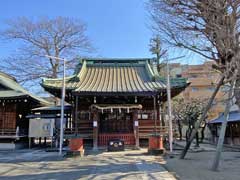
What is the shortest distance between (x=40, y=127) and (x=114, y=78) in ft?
23.4

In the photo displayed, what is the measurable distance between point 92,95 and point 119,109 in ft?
7.12

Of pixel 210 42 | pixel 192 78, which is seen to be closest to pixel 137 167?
pixel 210 42

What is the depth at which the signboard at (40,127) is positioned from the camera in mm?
22366

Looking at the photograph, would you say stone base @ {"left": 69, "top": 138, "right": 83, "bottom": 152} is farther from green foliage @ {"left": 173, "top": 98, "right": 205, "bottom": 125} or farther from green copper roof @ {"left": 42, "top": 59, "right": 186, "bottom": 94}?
green foliage @ {"left": 173, "top": 98, "right": 205, "bottom": 125}

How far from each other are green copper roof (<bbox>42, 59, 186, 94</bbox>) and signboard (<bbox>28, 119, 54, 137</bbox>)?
11.1ft

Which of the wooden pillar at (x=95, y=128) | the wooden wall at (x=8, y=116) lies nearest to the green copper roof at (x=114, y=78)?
the wooden pillar at (x=95, y=128)

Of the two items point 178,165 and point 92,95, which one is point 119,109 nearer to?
point 92,95

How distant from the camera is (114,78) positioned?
23.0 meters

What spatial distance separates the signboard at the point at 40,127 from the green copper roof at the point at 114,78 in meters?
3.39

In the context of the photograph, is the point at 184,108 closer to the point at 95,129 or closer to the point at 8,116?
the point at 95,129

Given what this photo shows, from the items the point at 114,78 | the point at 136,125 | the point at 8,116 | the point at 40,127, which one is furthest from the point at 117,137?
the point at 8,116

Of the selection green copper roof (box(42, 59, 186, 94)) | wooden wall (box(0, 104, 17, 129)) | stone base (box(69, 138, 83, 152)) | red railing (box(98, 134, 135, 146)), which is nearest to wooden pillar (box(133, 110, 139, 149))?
red railing (box(98, 134, 135, 146))

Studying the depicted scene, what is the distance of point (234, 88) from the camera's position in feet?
36.1

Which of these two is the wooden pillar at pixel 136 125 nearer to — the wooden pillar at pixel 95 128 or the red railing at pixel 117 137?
the red railing at pixel 117 137
